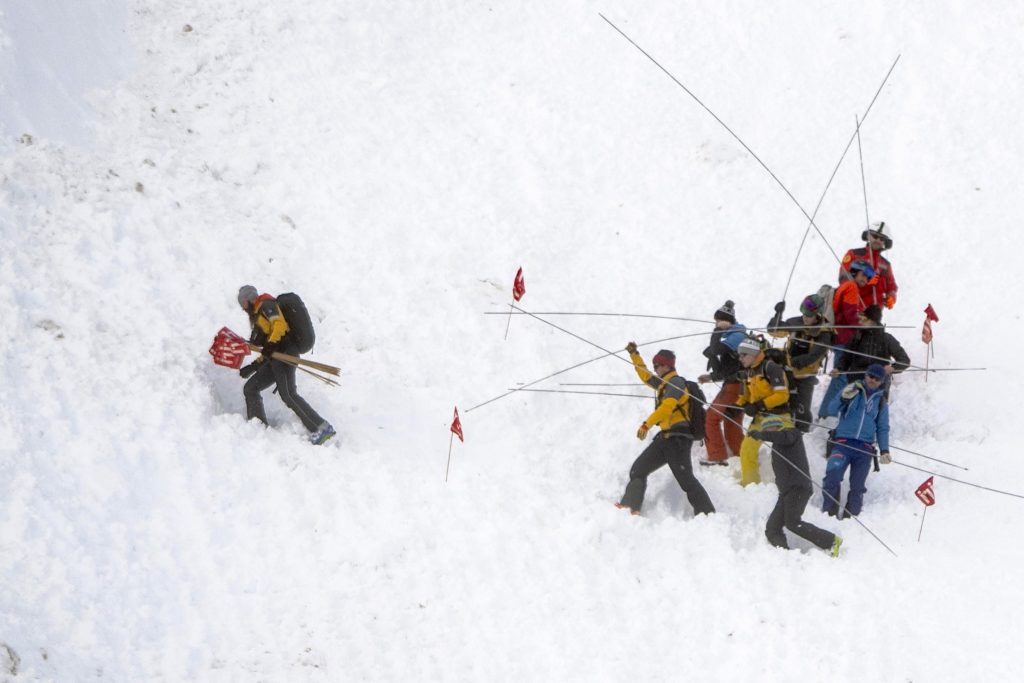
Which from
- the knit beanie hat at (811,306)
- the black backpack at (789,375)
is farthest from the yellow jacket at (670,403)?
the knit beanie hat at (811,306)

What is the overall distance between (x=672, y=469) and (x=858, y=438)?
1900 millimetres

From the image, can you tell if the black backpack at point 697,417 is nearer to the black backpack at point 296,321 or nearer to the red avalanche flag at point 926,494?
the red avalanche flag at point 926,494

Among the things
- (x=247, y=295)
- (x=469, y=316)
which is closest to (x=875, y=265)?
(x=469, y=316)

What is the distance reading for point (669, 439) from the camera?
8.63 meters

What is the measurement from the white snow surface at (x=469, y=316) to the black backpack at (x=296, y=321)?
94 centimetres

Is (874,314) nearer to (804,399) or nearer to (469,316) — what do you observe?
(804,399)

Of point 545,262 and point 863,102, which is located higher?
point 863,102

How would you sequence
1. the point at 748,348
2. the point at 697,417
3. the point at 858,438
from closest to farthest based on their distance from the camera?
the point at 748,348 < the point at 697,417 < the point at 858,438

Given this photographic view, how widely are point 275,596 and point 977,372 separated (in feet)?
27.0

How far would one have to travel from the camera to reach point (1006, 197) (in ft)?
41.0

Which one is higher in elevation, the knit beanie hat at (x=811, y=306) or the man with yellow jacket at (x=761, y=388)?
the knit beanie hat at (x=811, y=306)

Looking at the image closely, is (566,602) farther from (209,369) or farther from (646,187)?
(646,187)

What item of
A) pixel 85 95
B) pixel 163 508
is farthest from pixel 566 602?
pixel 85 95

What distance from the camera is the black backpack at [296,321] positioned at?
8992mm
